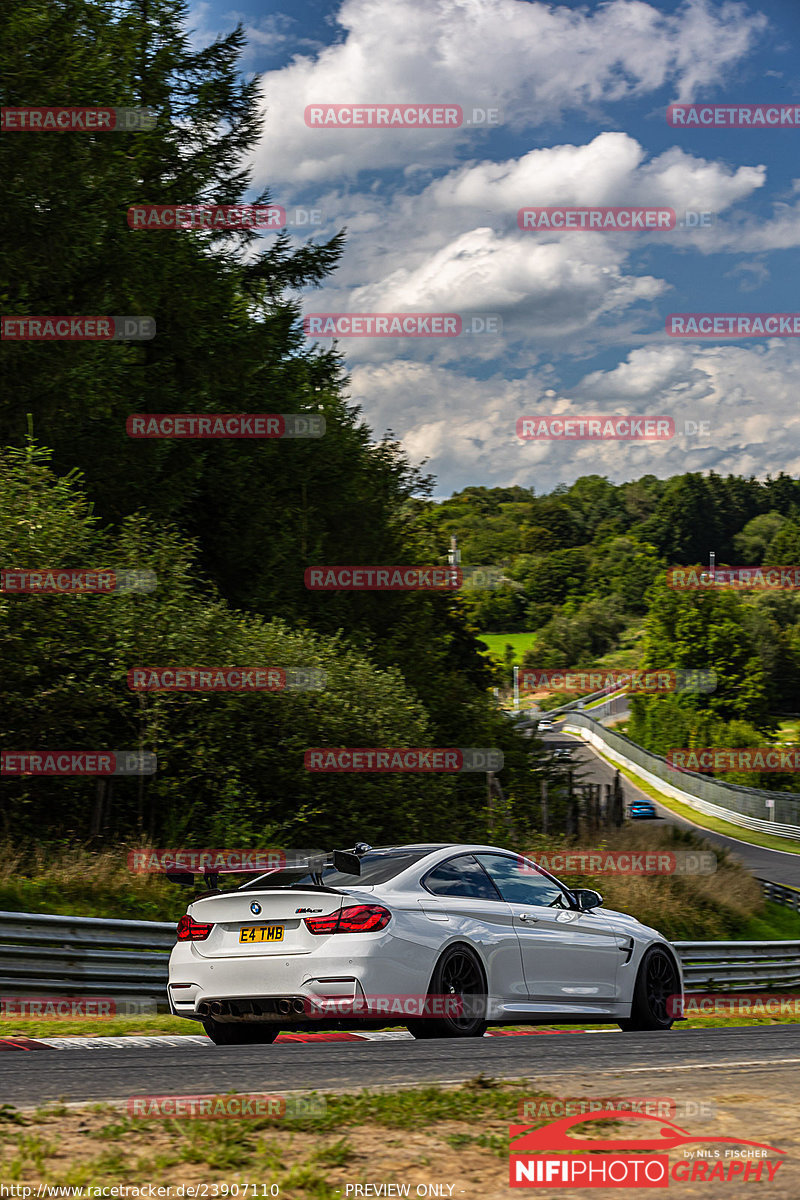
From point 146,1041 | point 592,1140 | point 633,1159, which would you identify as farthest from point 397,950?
point 633,1159

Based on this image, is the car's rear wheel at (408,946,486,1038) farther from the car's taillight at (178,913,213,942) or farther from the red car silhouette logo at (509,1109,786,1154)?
the red car silhouette logo at (509,1109,786,1154)

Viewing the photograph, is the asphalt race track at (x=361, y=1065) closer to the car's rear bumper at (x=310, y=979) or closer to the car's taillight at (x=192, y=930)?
the car's rear bumper at (x=310, y=979)

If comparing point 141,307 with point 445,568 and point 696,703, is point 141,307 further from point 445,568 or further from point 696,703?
point 696,703

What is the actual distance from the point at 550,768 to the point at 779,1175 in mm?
26029

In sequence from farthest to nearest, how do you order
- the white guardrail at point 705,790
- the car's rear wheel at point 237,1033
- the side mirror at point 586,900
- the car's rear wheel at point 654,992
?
the white guardrail at point 705,790 → the car's rear wheel at point 654,992 → the side mirror at point 586,900 → the car's rear wheel at point 237,1033

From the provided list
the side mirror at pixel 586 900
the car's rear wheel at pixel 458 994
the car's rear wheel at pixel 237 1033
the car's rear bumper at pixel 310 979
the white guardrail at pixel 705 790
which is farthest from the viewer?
the white guardrail at pixel 705 790

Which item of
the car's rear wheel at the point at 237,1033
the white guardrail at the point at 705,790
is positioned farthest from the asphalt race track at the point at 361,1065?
the white guardrail at the point at 705,790

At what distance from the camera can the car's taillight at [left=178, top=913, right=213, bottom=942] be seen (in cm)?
814

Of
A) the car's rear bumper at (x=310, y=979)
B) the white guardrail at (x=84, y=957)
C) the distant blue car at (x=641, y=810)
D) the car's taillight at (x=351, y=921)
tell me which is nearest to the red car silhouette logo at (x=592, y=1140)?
the car's rear bumper at (x=310, y=979)

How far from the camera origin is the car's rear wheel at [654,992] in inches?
383

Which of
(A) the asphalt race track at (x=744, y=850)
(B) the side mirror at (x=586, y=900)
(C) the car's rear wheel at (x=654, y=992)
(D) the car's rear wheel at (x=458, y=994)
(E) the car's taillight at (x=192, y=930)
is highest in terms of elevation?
(E) the car's taillight at (x=192, y=930)

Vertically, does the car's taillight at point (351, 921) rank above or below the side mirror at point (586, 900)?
above

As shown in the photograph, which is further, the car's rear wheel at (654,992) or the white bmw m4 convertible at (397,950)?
the car's rear wheel at (654,992)

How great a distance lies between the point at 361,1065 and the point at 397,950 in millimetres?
1080
